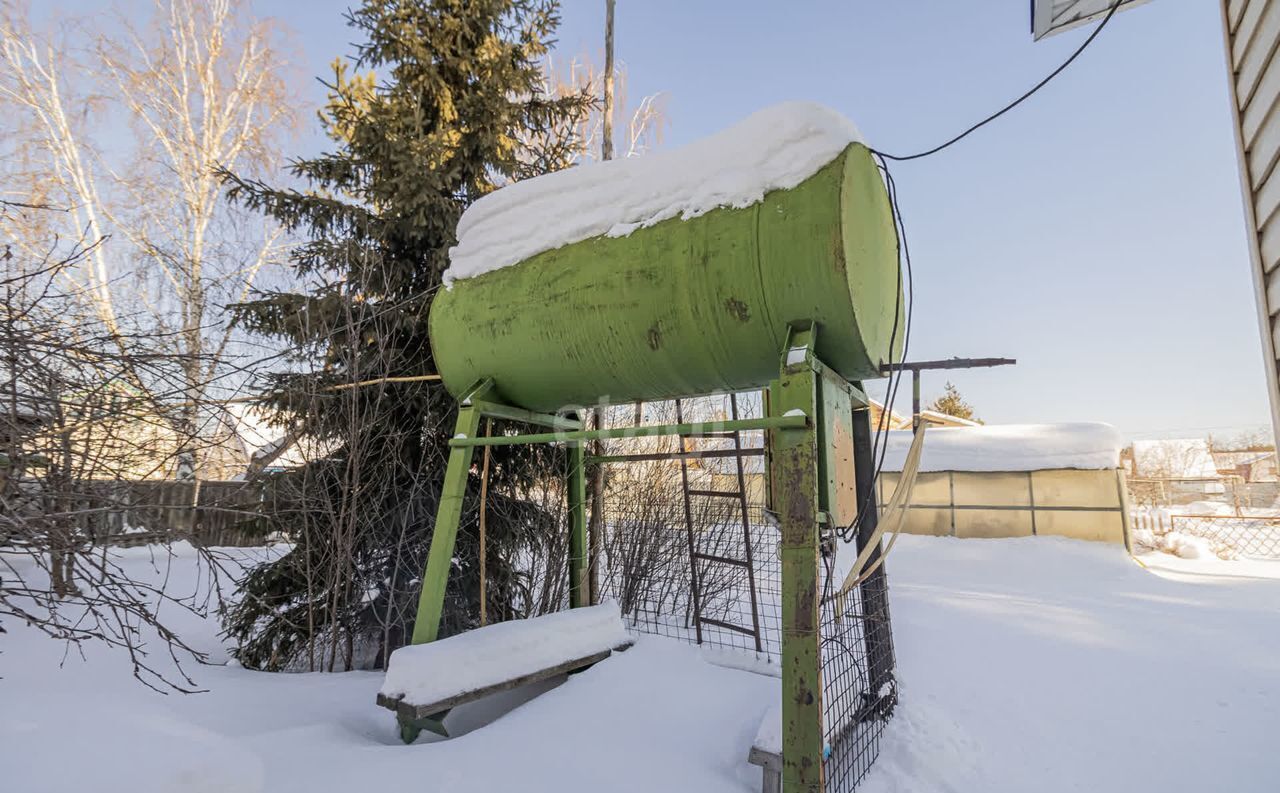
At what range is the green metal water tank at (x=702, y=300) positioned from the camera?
2.85 metres

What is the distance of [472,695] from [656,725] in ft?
3.55

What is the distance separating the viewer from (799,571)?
276cm

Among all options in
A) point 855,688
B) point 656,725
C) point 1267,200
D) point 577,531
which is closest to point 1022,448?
point 855,688

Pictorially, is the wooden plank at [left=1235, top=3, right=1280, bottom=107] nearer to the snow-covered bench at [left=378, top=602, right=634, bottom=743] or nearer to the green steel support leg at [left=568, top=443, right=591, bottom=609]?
the green steel support leg at [left=568, top=443, right=591, bottom=609]

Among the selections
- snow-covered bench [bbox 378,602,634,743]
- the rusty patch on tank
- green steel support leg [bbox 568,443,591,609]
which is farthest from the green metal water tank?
snow-covered bench [bbox 378,602,634,743]

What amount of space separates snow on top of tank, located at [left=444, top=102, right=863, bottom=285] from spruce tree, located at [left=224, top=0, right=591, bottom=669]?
4.45ft

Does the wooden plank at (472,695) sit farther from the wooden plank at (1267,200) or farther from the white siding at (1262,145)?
the wooden plank at (1267,200)

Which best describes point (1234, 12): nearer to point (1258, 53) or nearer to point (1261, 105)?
point (1258, 53)

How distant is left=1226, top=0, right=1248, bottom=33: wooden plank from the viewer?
104 inches

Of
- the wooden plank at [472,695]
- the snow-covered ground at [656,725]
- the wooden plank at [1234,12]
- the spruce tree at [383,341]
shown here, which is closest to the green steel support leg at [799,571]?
the snow-covered ground at [656,725]

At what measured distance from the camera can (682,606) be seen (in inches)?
284

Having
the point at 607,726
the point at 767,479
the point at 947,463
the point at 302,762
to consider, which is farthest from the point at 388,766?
the point at 947,463

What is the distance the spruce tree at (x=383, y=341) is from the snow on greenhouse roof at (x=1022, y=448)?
9.01 m

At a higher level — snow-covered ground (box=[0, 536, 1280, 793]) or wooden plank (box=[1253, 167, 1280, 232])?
wooden plank (box=[1253, 167, 1280, 232])
